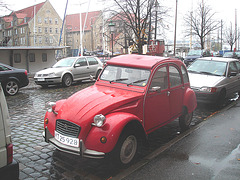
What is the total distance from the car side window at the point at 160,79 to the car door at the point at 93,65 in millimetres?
11324

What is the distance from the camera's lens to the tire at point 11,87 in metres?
11.9

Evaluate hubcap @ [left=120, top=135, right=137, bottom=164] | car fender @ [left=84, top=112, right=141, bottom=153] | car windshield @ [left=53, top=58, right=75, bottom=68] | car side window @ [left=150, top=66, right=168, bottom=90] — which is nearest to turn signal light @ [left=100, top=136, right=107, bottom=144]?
car fender @ [left=84, top=112, right=141, bottom=153]

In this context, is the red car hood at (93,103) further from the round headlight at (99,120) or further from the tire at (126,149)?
the tire at (126,149)

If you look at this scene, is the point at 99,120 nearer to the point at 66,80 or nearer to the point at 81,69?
the point at 66,80

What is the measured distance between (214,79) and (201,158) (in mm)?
5346

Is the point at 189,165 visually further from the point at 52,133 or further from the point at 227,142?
the point at 52,133

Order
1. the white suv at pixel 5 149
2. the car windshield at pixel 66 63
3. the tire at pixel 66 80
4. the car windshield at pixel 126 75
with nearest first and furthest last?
the white suv at pixel 5 149, the car windshield at pixel 126 75, the tire at pixel 66 80, the car windshield at pixel 66 63

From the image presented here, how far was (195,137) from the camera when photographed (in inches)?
Answer: 237

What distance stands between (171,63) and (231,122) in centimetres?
293

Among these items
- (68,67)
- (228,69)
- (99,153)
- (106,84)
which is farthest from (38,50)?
(99,153)

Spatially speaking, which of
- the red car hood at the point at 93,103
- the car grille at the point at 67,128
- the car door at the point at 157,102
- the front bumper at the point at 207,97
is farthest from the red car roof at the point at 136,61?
the front bumper at the point at 207,97

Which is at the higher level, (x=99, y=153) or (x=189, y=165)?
(x=99, y=153)

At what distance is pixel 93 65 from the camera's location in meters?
16.8

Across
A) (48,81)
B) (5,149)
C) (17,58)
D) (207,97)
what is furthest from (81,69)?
(5,149)
